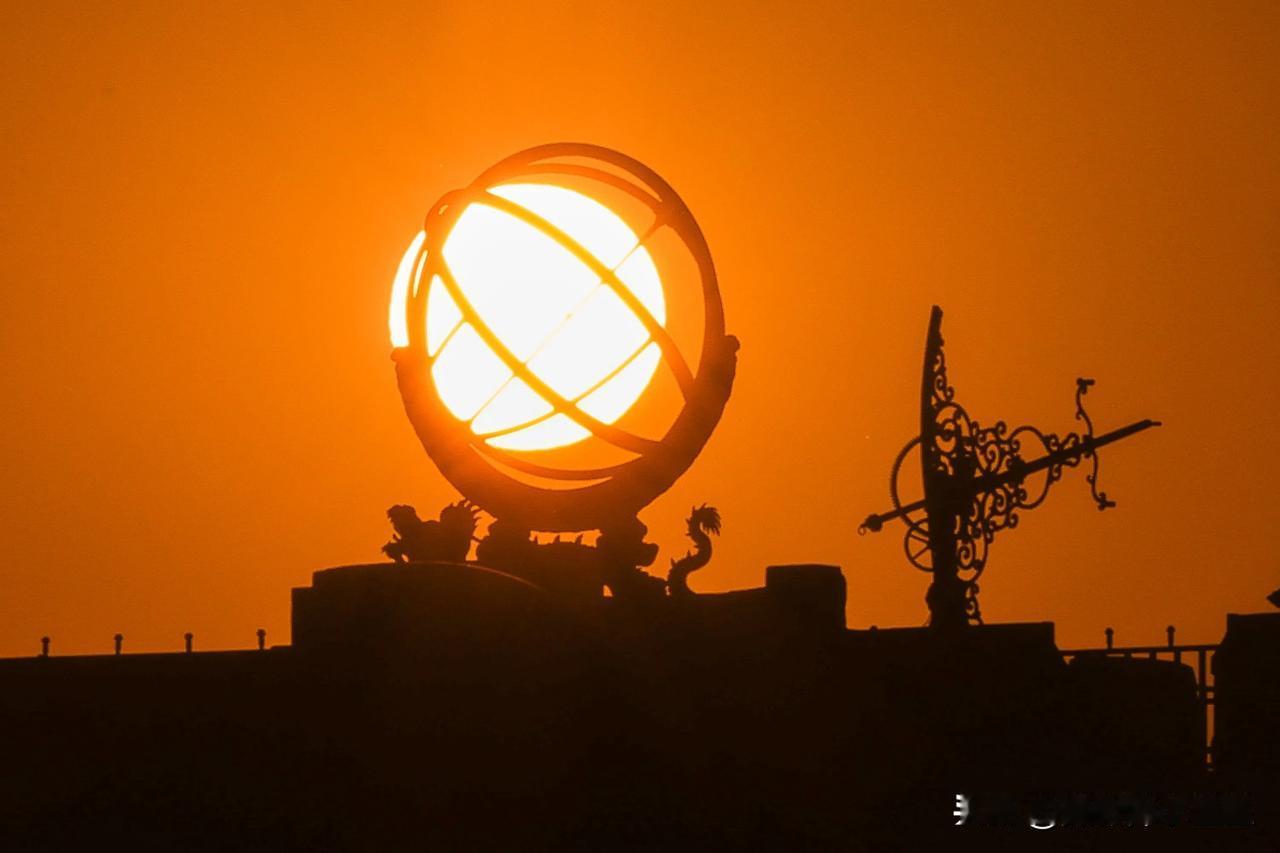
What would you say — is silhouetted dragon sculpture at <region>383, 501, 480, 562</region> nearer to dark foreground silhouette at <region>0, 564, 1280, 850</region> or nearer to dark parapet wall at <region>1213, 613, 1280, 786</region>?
dark foreground silhouette at <region>0, 564, 1280, 850</region>

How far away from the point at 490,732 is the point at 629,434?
1979 mm

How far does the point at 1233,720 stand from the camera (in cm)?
1112

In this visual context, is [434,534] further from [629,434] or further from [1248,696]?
[1248,696]

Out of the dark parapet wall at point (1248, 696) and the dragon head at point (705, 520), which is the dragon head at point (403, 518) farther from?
the dark parapet wall at point (1248, 696)

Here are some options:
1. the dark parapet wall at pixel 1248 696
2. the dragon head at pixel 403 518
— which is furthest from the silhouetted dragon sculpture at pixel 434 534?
the dark parapet wall at pixel 1248 696

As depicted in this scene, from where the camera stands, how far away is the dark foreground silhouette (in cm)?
800

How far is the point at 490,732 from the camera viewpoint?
8.13 metres

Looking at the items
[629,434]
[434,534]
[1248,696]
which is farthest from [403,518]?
[1248,696]

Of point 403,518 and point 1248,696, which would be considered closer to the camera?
→ point 403,518

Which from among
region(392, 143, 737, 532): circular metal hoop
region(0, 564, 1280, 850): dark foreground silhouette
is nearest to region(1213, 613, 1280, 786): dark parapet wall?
region(0, 564, 1280, 850): dark foreground silhouette

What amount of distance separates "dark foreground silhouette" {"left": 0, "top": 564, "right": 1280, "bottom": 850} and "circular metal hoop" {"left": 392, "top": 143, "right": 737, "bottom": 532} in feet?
2.15

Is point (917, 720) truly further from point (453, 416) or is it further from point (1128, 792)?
point (453, 416)

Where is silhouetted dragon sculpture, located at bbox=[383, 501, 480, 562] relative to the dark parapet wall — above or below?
above

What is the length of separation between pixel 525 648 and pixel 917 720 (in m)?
2.49
